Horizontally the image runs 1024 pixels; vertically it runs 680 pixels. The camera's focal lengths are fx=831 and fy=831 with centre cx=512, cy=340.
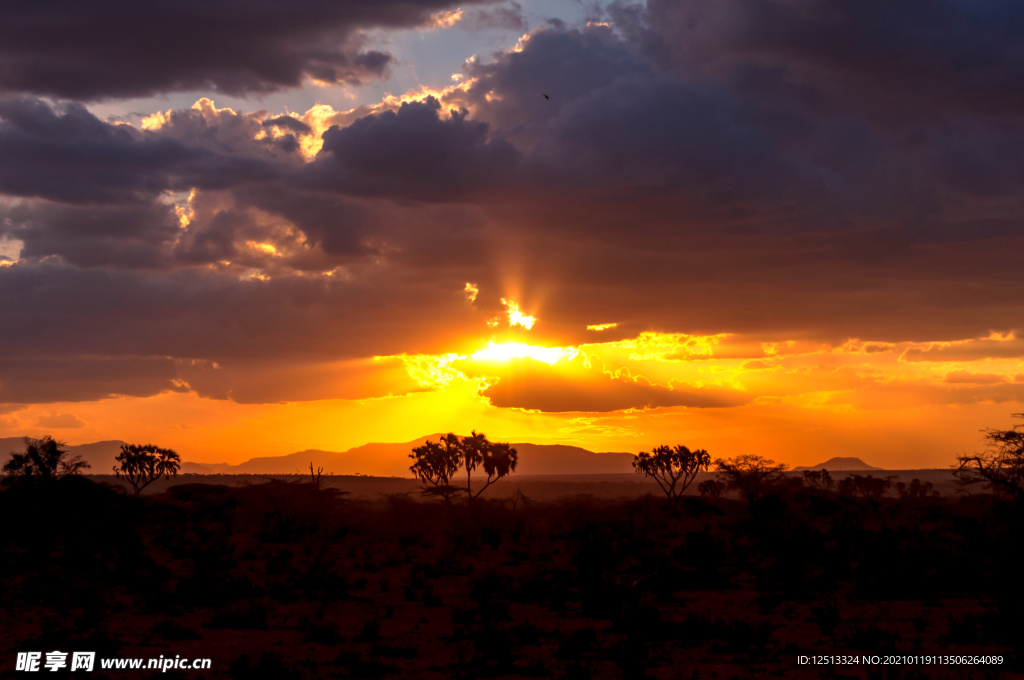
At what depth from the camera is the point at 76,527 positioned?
34.7 m

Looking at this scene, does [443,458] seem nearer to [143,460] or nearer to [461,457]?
[461,457]

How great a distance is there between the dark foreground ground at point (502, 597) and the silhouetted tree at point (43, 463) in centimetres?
102

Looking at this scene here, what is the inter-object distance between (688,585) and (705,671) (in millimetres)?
12552

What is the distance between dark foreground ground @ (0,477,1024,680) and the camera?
63.6ft

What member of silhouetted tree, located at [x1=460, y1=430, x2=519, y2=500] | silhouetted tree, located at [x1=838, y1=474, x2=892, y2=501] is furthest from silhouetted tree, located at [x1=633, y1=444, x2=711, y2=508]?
silhouetted tree, located at [x1=838, y1=474, x2=892, y2=501]

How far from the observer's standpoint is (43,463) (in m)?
35.8

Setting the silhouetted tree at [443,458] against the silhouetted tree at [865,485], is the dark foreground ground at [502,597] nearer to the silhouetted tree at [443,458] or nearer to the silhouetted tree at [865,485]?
the silhouetted tree at [443,458]

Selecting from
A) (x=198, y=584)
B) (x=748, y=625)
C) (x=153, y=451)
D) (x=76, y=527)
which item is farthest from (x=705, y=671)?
(x=153, y=451)

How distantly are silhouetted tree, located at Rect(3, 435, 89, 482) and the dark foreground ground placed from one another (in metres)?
1.02

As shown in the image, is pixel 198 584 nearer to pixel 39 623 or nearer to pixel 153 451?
pixel 39 623

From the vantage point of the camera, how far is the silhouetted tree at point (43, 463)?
3566 cm

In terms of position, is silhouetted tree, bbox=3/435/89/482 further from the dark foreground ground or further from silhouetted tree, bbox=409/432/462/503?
silhouetted tree, bbox=409/432/462/503

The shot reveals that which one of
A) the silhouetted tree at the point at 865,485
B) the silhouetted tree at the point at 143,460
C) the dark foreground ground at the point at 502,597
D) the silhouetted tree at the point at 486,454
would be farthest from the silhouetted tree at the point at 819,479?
the silhouetted tree at the point at 143,460

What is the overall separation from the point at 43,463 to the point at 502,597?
21.8 metres
